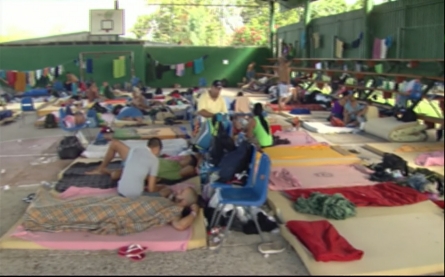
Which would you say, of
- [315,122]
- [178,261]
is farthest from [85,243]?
[315,122]

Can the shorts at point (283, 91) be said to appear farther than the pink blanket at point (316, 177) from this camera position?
Yes

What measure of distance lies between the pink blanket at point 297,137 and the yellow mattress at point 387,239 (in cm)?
320

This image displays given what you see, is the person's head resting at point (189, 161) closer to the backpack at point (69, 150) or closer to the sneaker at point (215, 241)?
the backpack at point (69, 150)

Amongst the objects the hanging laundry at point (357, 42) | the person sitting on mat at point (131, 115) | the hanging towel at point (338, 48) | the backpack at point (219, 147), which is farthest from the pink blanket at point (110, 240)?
the hanging towel at point (338, 48)

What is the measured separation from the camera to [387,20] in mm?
12688

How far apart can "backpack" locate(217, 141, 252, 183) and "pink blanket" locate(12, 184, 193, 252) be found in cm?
94

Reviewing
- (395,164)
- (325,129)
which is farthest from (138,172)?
(325,129)

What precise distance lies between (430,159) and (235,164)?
120 inches

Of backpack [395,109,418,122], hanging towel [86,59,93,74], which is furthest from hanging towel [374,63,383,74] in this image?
hanging towel [86,59,93,74]

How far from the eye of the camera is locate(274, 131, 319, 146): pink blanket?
8461 millimetres

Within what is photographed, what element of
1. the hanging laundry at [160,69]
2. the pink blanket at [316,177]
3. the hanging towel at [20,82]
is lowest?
the pink blanket at [316,177]

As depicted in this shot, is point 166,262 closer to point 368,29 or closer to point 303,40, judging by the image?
point 368,29

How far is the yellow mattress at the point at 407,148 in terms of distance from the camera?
736cm

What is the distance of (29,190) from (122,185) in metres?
1.69
